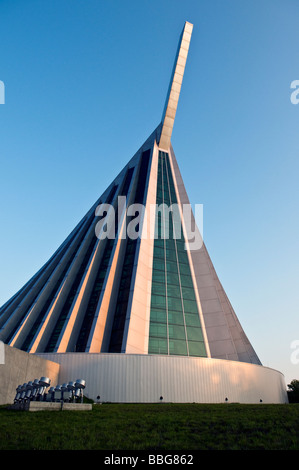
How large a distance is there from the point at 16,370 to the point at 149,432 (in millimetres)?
10079

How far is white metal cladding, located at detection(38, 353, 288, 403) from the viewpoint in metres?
19.0

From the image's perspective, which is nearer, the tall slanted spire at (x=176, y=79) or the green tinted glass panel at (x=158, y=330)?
the green tinted glass panel at (x=158, y=330)

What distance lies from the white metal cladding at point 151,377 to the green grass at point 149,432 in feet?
26.2

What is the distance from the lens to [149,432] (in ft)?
28.8

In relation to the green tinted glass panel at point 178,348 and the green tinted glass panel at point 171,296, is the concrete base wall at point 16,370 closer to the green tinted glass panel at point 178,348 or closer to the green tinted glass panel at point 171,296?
the green tinted glass panel at point 171,296

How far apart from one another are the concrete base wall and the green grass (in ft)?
15.1

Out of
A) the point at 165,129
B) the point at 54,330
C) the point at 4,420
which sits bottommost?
the point at 4,420

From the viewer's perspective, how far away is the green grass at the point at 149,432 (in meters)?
7.44

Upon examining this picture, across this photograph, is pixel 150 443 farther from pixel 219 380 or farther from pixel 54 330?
pixel 54 330

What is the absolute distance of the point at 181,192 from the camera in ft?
123

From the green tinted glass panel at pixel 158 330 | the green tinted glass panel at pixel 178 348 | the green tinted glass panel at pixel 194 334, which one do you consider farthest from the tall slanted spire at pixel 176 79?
the green tinted glass panel at pixel 178 348

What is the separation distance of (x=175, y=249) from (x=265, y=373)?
1291 centimetres
